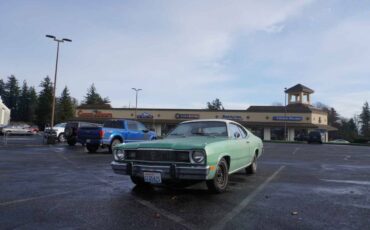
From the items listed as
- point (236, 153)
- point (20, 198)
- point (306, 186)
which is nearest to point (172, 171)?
point (236, 153)

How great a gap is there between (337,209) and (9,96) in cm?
12306

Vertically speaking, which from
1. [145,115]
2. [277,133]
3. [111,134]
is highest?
[145,115]

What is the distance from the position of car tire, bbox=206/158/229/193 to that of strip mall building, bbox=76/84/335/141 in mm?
50865

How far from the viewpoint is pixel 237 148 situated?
312 inches

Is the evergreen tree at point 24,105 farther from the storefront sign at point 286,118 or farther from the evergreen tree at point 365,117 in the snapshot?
the evergreen tree at point 365,117

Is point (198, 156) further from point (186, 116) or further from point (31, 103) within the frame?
point (31, 103)

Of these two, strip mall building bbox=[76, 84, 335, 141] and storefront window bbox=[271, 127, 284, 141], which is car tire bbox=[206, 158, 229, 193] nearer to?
strip mall building bbox=[76, 84, 335, 141]

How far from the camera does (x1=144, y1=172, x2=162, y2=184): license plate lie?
20.8ft

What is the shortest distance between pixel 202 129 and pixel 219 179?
1.63 metres

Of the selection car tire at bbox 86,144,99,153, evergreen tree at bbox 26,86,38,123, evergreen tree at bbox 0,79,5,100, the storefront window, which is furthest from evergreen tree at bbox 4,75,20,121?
car tire at bbox 86,144,99,153

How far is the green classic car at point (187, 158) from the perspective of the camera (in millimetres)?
6234

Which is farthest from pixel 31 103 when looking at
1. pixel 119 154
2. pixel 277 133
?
pixel 119 154

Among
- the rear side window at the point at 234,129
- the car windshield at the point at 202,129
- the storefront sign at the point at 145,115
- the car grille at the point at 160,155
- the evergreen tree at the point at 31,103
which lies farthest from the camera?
the evergreen tree at the point at 31,103

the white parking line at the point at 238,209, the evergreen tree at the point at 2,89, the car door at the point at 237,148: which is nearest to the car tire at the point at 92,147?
the car door at the point at 237,148
